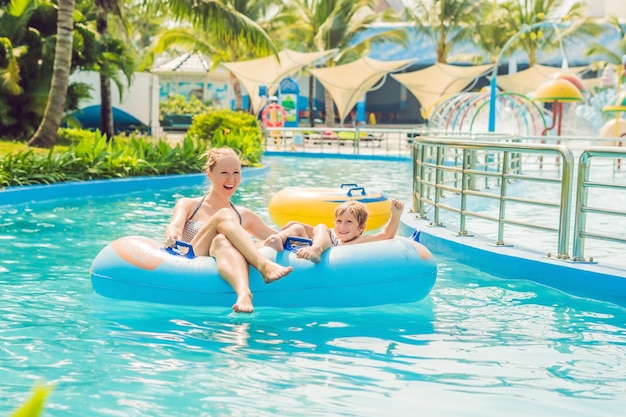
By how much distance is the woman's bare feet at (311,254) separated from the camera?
17.4ft

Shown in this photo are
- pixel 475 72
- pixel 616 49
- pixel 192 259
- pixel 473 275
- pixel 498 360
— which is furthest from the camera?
pixel 616 49

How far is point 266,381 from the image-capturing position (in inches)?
160

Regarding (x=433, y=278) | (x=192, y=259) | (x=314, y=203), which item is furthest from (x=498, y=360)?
(x=314, y=203)

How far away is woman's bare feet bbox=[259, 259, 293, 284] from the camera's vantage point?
5137 millimetres

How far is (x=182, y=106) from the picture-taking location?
3775cm

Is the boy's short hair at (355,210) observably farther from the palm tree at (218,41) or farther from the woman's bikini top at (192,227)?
the palm tree at (218,41)

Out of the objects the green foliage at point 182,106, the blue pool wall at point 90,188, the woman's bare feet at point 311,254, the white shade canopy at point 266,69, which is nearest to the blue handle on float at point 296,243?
the woman's bare feet at point 311,254

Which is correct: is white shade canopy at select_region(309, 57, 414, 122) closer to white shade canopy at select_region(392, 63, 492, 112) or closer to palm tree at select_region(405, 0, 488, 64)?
white shade canopy at select_region(392, 63, 492, 112)

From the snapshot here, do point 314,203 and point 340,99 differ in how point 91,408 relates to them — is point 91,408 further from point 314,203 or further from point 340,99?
point 340,99

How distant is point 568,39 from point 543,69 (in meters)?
→ 11.0

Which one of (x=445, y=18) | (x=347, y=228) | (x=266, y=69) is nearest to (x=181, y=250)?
(x=347, y=228)

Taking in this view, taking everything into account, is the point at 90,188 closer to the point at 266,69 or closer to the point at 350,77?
the point at 266,69

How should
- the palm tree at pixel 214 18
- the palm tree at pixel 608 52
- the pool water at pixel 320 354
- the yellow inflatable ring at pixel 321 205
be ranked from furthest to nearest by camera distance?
the palm tree at pixel 608 52
the palm tree at pixel 214 18
the yellow inflatable ring at pixel 321 205
the pool water at pixel 320 354

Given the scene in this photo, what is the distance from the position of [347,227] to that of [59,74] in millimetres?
12427
